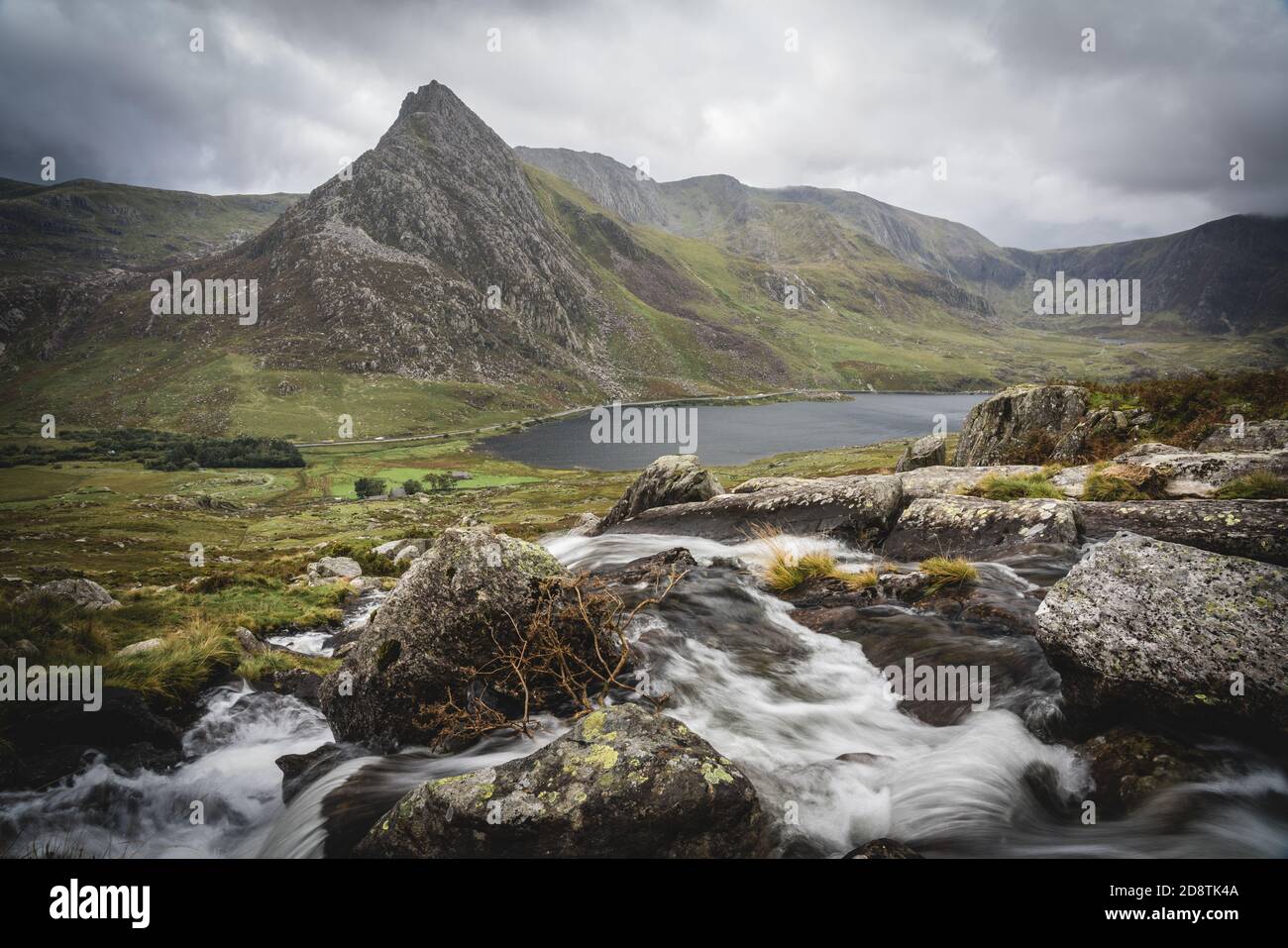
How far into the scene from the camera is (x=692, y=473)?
86.4 ft

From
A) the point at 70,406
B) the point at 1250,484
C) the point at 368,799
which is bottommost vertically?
the point at 368,799

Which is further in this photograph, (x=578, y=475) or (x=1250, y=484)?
(x=578, y=475)

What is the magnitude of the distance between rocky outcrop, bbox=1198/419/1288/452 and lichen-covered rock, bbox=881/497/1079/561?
12.2m

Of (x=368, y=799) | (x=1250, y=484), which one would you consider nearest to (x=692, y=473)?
(x=1250, y=484)

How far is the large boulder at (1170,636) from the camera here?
6.41 m

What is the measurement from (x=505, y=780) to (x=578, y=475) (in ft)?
315

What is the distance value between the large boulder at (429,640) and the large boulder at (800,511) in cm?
1116

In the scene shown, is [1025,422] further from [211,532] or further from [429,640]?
[211,532]

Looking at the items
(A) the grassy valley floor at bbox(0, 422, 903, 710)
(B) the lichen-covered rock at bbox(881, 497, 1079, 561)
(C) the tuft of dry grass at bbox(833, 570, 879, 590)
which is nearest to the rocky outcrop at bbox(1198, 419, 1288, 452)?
(B) the lichen-covered rock at bbox(881, 497, 1079, 561)

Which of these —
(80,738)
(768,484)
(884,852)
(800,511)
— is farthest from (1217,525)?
(80,738)

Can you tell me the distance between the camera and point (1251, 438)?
2078 cm

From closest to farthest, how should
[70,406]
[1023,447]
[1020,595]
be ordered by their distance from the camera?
[1020,595] → [1023,447] → [70,406]

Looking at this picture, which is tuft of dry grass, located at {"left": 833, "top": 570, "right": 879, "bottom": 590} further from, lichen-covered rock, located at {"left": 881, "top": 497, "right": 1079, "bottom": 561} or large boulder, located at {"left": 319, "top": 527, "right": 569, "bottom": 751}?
large boulder, located at {"left": 319, "top": 527, "right": 569, "bottom": 751}
